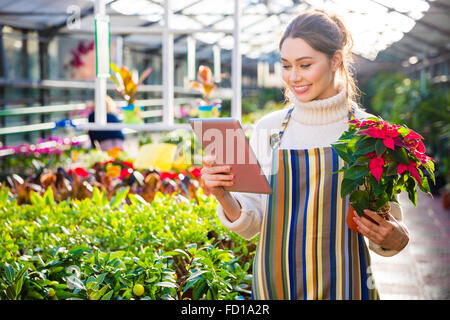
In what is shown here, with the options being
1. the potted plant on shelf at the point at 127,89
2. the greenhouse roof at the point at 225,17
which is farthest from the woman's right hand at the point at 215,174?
the greenhouse roof at the point at 225,17

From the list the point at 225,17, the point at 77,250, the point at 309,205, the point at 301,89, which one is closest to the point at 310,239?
the point at 309,205

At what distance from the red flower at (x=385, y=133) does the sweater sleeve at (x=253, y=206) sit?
0.40 meters

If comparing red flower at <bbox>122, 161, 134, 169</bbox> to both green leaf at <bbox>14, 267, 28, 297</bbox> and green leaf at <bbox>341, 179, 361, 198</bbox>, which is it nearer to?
green leaf at <bbox>14, 267, 28, 297</bbox>

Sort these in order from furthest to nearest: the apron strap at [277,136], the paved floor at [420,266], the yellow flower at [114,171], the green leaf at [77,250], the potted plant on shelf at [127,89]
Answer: the potted plant on shelf at [127,89] → the paved floor at [420,266] → the yellow flower at [114,171] → the green leaf at [77,250] → the apron strap at [277,136]

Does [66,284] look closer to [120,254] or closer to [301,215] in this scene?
[120,254]

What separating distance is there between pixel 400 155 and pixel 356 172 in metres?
0.11

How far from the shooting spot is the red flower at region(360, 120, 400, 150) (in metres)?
1.33

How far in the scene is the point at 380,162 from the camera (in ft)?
4.37

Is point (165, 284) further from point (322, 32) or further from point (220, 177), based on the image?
point (322, 32)

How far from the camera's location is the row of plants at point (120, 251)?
5.43ft

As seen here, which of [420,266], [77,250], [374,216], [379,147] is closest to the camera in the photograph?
[379,147]

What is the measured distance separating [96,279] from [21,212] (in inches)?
44.3

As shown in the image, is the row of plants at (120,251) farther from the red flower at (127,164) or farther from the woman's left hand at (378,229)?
the red flower at (127,164)

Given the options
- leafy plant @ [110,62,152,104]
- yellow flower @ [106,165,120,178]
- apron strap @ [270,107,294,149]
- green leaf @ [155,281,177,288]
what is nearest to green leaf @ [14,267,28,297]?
green leaf @ [155,281,177,288]
